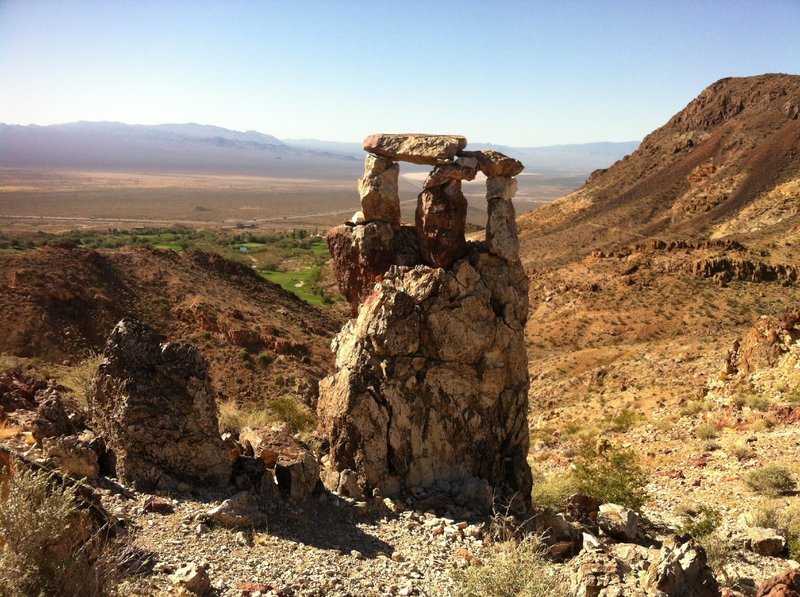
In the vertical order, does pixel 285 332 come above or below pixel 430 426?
below

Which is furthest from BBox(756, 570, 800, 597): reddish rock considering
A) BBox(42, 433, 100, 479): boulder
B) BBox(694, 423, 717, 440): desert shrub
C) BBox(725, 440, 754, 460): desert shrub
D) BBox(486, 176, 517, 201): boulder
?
BBox(694, 423, 717, 440): desert shrub

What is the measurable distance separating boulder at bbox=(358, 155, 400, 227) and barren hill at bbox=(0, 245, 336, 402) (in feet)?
45.1

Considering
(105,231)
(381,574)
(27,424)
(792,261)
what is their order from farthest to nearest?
(105,231), (792,261), (27,424), (381,574)

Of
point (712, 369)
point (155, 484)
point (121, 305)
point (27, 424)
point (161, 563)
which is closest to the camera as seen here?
point (161, 563)

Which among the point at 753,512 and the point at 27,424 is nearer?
the point at 27,424

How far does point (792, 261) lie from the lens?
135 ft

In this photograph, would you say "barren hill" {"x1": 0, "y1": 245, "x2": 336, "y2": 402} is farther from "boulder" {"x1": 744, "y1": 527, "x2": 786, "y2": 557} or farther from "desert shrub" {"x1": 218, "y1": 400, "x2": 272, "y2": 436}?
"boulder" {"x1": 744, "y1": 527, "x2": 786, "y2": 557}

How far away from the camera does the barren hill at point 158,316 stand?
27.0 m

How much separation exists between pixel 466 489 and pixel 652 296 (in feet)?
106

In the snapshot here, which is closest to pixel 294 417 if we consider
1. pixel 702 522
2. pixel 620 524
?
pixel 620 524

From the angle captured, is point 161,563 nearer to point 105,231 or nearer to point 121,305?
point 121,305

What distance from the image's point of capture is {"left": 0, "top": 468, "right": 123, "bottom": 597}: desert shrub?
655 cm

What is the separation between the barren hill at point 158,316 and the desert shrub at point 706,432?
560 inches

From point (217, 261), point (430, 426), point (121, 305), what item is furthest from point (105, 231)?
point (430, 426)
